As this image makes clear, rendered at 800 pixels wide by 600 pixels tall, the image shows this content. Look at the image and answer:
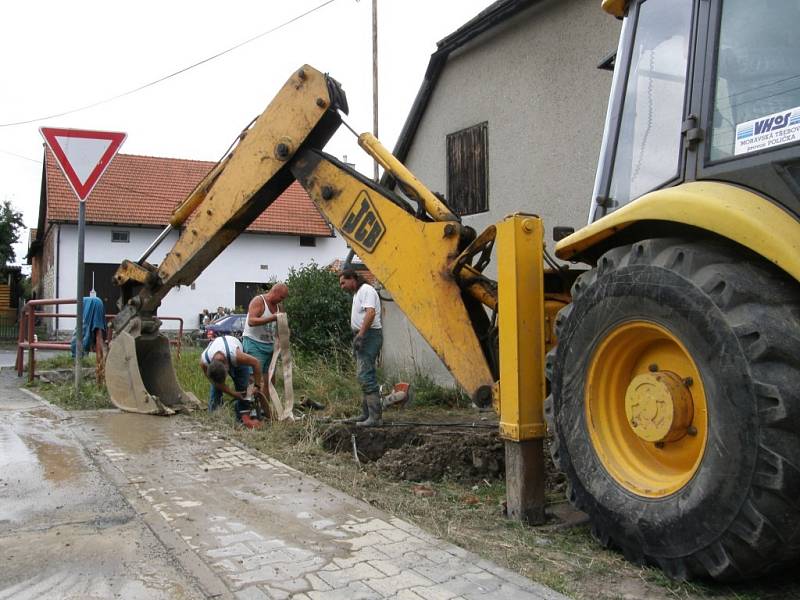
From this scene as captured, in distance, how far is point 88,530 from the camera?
4.08m

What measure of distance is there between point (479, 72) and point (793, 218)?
286 inches

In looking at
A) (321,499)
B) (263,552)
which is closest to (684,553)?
(263,552)

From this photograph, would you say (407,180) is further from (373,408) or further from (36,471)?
(36,471)

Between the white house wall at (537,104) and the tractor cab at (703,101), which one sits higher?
the white house wall at (537,104)

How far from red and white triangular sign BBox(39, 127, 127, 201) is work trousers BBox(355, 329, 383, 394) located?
3.35m

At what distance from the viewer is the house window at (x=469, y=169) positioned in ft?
31.9

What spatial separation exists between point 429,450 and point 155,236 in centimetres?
2650

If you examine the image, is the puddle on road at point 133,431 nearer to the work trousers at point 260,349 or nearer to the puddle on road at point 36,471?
the puddle on road at point 36,471

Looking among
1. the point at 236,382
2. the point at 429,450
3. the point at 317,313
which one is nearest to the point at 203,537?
the point at 429,450

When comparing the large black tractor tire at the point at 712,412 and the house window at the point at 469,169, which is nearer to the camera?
the large black tractor tire at the point at 712,412

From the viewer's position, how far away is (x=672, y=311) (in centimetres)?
325

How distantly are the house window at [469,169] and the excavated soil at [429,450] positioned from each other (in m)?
3.82

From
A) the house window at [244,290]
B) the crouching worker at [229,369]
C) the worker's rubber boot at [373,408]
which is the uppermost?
the house window at [244,290]

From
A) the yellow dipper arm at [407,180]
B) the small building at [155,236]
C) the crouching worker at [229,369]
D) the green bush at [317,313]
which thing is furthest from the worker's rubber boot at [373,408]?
the small building at [155,236]
